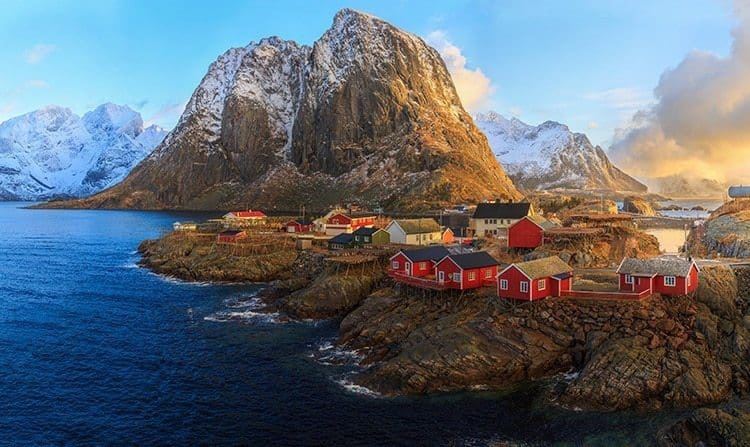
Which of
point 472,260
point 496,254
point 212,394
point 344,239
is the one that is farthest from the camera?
point 344,239

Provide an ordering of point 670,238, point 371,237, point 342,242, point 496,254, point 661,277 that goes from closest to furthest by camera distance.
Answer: point 661,277
point 496,254
point 371,237
point 342,242
point 670,238

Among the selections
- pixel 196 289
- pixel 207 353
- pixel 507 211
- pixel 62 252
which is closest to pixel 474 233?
pixel 507 211

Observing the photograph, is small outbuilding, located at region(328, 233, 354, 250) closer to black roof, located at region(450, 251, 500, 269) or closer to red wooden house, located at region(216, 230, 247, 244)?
red wooden house, located at region(216, 230, 247, 244)

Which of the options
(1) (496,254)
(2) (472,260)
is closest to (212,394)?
(2) (472,260)

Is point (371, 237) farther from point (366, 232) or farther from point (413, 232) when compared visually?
point (413, 232)

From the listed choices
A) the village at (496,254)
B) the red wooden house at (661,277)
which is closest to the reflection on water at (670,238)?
the village at (496,254)

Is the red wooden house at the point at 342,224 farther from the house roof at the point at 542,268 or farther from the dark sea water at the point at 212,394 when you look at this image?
the house roof at the point at 542,268

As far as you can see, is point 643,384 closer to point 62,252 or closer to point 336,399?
point 336,399

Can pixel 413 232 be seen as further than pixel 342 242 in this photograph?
No
